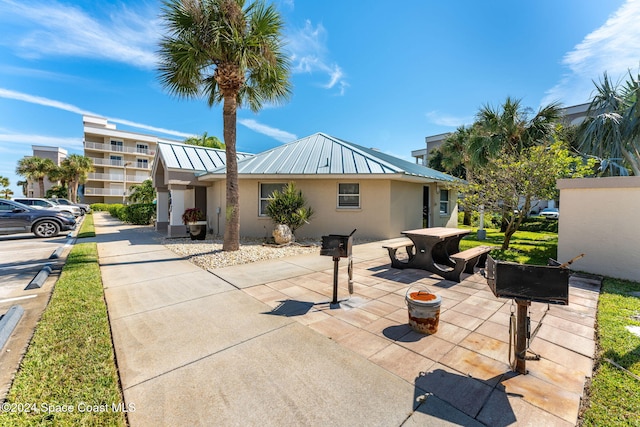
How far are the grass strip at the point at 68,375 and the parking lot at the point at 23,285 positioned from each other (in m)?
0.14

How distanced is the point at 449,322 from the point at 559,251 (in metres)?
5.92

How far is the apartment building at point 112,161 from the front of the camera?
148ft

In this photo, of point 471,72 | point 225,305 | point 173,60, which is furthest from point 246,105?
point 471,72

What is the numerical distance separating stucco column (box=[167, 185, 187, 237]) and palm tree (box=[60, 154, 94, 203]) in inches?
1526

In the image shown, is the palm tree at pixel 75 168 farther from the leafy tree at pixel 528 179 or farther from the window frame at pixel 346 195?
the leafy tree at pixel 528 179

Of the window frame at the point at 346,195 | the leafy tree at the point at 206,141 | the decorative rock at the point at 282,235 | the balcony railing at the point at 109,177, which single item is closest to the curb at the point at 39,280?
the decorative rock at the point at 282,235

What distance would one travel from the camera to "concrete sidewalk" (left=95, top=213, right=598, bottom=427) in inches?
89.1

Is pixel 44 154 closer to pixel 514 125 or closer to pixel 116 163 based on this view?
pixel 116 163

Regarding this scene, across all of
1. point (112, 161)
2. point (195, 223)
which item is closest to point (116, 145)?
point (112, 161)

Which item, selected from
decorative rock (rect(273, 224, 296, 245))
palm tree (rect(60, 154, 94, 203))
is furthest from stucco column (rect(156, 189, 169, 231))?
palm tree (rect(60, 154, 94, 203))

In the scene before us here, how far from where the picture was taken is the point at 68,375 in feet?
8.70

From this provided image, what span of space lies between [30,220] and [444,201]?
22.1m

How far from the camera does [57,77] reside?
13.9m

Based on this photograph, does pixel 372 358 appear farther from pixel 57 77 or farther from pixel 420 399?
pixel 57 77
